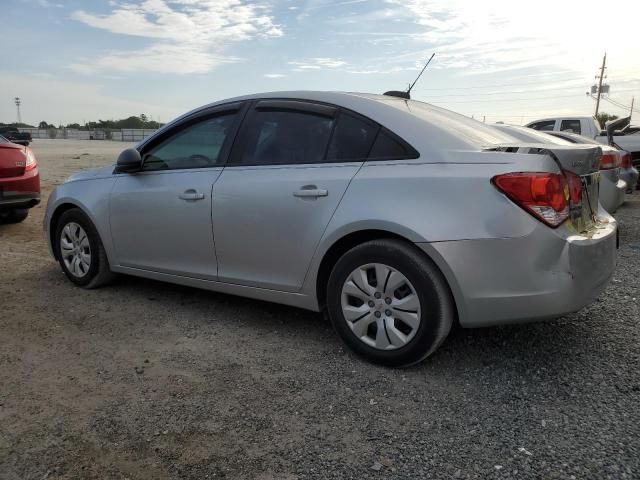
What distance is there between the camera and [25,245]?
6465mm

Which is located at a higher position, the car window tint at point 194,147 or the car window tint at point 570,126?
the car window tint at point 570,126

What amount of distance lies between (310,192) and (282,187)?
229 millimetres

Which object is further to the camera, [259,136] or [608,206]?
[608,206]

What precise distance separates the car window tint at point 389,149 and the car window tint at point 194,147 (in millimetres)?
1215

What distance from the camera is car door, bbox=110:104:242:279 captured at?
152 inches

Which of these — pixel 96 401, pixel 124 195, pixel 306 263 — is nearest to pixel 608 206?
pixel 306 263

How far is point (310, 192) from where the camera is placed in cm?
329

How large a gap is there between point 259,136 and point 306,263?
992mm

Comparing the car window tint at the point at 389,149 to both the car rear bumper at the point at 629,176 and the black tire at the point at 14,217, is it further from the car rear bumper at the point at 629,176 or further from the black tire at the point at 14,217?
the black tire at the point at 14,217

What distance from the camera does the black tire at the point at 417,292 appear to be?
2.91 m

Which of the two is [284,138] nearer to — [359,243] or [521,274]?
[359,243]

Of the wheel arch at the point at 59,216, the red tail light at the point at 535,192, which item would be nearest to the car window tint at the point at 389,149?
the red tail light at the point at 535,192

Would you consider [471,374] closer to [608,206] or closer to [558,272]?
[558,272]

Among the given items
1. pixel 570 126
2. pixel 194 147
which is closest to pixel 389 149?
pixel 194 147
